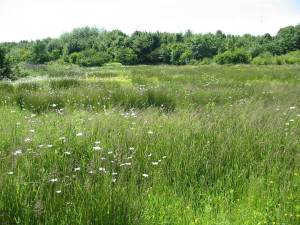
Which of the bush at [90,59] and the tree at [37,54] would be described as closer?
the bush at [90,59]

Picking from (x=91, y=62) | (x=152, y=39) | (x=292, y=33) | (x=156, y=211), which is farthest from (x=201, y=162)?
(x=152, y=39)

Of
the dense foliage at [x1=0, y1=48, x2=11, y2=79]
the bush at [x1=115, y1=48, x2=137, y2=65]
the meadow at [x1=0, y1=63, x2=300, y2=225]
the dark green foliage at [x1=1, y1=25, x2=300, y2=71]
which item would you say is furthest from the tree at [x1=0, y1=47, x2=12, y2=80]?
the bush at [x1=115, y1=48, x2=137, y2=65]

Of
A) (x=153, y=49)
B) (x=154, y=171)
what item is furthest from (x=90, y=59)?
(x=154, y=171)

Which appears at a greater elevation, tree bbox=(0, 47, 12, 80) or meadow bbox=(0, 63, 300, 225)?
tree bbox=(0, 47, 12, 80)

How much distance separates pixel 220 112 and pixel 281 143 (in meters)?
2.00

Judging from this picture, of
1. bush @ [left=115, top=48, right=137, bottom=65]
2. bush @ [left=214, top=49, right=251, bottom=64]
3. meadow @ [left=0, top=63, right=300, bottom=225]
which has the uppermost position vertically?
bush @ [left=115, top=48, right=137, bottom=65]

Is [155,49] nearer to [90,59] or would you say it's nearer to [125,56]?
[125,56]

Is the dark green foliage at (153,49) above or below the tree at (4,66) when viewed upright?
above

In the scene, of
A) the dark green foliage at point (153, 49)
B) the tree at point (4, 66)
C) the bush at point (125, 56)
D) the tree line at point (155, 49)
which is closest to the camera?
the tree at point (4, 66)

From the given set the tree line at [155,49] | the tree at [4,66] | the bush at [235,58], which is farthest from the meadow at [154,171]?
the tree line at [155,49]

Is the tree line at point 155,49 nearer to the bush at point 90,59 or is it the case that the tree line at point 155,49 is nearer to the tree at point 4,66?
the bush at point 90,59

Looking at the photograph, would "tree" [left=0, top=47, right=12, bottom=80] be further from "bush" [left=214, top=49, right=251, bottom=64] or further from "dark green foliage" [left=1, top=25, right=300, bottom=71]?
"dark green foliage" [left=1, top=25, right=300, bottom=71]

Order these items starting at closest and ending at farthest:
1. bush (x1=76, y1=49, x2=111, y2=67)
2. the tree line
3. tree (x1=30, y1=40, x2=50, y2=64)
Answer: bush (x1=76, y1=49, x2=111, y2=67) → the tree line → tree (x1=30, y1=40, x2=50, y2=64)

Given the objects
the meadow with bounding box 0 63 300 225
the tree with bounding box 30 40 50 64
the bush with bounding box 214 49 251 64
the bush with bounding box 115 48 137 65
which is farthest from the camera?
the bush with bounding box 115 48 137 65
